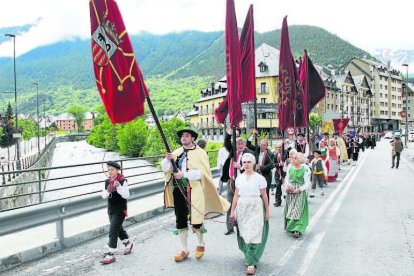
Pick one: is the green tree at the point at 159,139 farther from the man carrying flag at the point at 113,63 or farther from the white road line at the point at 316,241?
the man carrying flag at the point at 113,63

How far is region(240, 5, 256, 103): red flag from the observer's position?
8.82 m

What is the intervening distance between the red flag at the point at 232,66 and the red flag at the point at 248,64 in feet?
2.56

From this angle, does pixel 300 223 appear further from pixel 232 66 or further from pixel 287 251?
pixel 232 66

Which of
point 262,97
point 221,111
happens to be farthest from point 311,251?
point 262,97

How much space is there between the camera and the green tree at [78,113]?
612ft

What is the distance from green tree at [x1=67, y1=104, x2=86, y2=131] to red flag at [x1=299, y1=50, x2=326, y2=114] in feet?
586

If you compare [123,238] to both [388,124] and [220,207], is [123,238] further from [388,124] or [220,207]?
[388,124]

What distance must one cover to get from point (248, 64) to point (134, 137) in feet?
167

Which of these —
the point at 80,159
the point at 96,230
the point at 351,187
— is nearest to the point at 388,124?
the point at 80,159

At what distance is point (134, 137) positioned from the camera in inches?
2320

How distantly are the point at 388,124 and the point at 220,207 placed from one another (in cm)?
13820

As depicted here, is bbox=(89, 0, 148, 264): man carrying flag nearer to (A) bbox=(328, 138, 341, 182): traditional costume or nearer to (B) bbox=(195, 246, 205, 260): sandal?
(B) bbox=(195, 246, 205, 260): sandal

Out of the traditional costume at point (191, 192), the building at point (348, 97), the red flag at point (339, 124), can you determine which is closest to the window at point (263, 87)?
the building at point (348, 97)

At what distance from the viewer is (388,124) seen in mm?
134000
